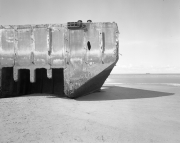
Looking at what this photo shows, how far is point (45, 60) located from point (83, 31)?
2548 millimetres

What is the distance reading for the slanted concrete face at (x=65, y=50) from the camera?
6984mm

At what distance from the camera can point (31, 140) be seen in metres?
3.11

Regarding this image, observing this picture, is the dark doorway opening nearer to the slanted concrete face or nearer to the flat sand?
the slanted concrete face

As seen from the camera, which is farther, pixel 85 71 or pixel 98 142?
pixel 85 71

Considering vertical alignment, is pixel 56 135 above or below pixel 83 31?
below

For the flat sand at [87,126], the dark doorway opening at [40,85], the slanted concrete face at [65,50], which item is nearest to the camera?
the flat sand at [87,126]

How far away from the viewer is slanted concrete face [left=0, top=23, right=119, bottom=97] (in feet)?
22.9

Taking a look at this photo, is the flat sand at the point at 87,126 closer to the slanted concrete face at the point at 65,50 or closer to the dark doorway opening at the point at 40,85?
the slanted concrete face at the point at 65,50

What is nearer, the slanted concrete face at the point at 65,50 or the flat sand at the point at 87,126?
the flat sand at the point at 87,126

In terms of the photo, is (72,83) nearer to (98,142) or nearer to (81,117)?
(81,117)

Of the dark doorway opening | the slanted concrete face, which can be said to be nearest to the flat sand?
the slanted concrete face

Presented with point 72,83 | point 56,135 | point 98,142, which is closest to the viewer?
point 98,142

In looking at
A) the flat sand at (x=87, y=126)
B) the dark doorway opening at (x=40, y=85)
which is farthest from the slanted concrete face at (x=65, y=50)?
the flat sand at (x=87, y=126)

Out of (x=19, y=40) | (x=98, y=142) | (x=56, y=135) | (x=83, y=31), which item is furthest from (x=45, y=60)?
(x=98, y=142)
